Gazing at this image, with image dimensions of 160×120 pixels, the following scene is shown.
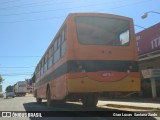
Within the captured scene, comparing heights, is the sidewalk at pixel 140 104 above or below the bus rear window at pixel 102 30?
below

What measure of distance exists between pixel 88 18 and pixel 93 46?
1.17m

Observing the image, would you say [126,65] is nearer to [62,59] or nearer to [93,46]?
[93,46]

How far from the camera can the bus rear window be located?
44.2 ft

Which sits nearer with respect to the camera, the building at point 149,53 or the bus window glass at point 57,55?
the bus window glass at point 57,55

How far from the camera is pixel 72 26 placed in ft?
43.8

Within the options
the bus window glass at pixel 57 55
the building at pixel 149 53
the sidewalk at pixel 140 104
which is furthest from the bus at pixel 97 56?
the building at pixel 149 53

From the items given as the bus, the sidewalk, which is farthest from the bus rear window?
the sidewalk

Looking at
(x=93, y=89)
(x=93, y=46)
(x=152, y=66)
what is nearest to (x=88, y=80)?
(x=93, y=89)

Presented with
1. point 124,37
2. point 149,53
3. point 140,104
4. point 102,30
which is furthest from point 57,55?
point 149,53

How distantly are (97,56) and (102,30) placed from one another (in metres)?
1.15

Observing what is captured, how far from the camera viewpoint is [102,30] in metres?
13.6

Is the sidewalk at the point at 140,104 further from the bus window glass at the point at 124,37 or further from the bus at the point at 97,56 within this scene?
the bus window glass at the point at 124,37

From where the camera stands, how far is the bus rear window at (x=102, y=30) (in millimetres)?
13469

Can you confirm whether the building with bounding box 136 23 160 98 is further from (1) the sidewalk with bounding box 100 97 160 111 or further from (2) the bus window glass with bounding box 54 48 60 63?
(2) the bus window glass with bounding box 54 48 60 63
